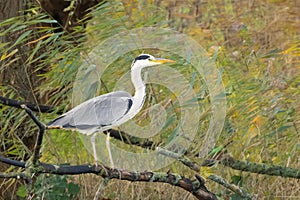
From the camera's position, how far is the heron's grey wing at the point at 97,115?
2312 mm

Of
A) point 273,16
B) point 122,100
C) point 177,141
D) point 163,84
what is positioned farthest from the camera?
point 273,16

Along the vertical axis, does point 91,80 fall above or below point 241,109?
above

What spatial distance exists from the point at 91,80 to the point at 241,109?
0.72 meters

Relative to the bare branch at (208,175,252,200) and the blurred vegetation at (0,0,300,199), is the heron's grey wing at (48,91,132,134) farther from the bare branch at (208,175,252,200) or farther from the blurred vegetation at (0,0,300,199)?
the blurred vegetation at (0,0,300,199)

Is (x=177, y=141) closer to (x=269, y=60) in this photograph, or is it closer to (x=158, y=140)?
(x=158, y=140)

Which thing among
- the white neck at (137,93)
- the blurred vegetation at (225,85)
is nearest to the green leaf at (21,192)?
the blurred vegetation at (225,85)

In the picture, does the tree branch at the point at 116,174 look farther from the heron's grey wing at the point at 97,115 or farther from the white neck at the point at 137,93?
the white neck at the point at 137,93

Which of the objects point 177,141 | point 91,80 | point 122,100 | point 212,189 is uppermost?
point 122,100


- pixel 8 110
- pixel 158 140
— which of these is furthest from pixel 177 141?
pixel 8 110

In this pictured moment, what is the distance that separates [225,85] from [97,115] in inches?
49.6

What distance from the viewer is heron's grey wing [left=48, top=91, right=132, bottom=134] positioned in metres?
2.31

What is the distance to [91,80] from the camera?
132 inches

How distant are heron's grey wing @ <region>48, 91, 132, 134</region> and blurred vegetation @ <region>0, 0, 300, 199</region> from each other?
828 mm

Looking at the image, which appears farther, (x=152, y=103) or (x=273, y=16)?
(x=273, y=16)
